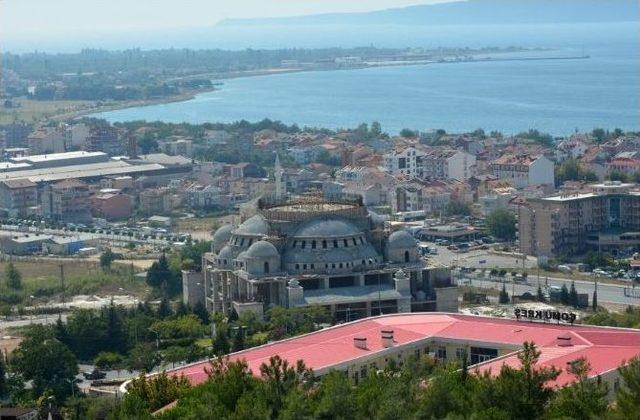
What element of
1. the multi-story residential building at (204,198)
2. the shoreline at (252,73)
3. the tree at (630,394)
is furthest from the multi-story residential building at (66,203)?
the tree at (630,394)

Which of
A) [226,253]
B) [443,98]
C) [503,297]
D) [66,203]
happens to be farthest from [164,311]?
[443,98]

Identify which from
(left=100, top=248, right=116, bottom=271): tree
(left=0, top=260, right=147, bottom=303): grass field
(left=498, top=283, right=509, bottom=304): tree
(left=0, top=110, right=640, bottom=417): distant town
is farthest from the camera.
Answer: (left=100, top=248, right=116, bottom=271): tree

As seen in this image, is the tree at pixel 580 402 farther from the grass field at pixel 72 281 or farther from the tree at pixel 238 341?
the grass field at pixel 72 281

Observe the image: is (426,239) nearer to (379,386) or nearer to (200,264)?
(200,264)

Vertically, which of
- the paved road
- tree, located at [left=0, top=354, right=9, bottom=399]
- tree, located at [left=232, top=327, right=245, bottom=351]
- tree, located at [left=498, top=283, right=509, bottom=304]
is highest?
tree, located at [left=232, top=327, right=245, bottom=351]

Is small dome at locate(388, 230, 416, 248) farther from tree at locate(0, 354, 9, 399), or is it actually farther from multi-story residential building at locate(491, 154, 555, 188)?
multi-story residential building at locate(491, 154, 555, 188)

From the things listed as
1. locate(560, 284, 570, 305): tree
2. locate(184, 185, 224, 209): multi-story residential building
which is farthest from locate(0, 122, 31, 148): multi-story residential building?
locate(560, 284, 570, 305): tree
